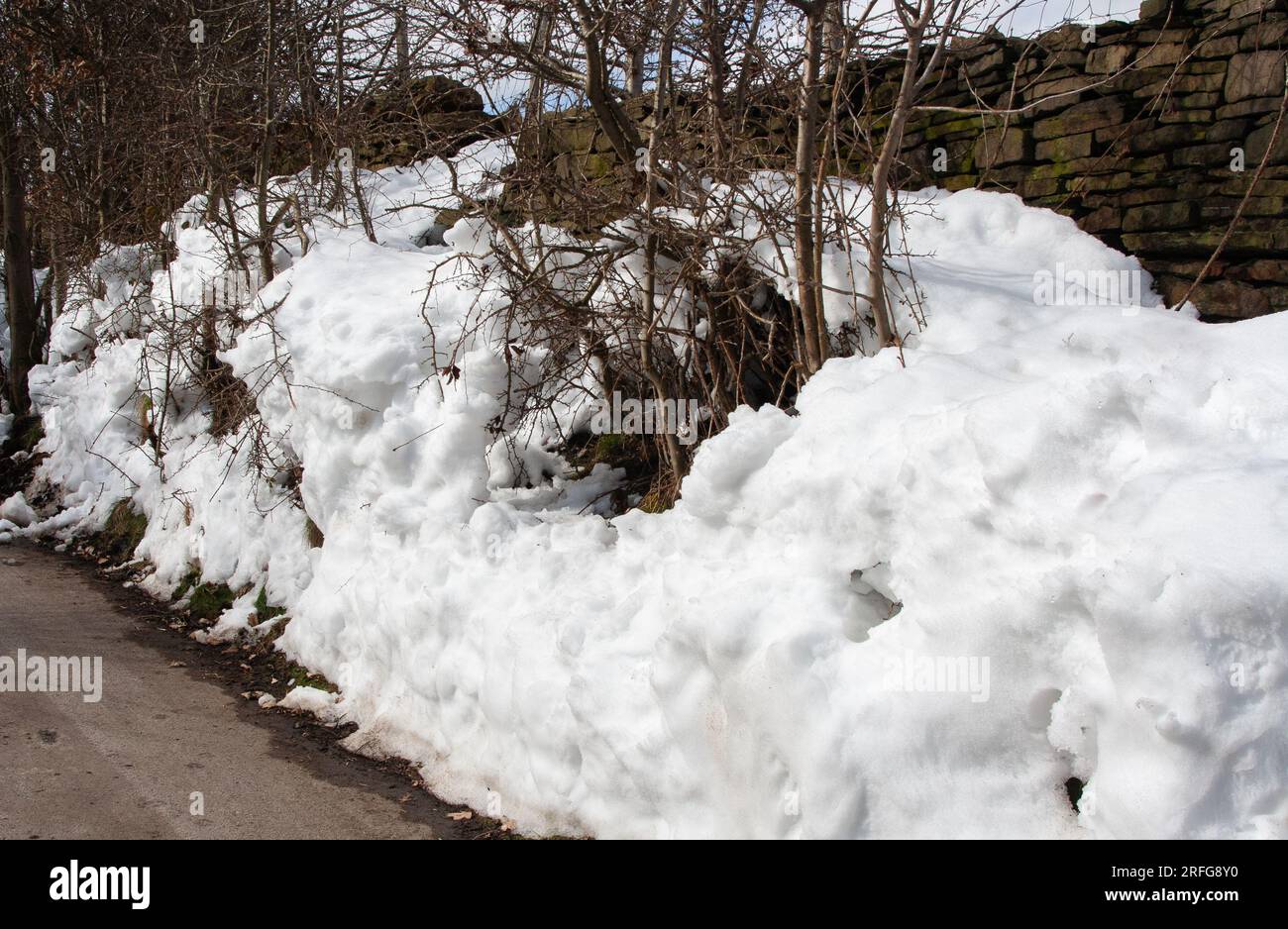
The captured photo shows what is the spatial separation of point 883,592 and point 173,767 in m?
3.56

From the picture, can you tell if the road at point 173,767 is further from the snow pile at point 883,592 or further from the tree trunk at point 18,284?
the tree trunk at point 18,284

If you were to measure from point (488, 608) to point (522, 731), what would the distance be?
761 mm

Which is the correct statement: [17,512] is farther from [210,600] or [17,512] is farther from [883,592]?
[883,592]

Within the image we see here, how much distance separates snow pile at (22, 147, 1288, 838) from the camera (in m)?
2.79

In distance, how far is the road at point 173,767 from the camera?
13.9 feet

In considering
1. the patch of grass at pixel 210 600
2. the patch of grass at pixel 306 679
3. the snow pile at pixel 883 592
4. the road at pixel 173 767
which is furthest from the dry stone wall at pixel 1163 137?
the patch of grass at pixel 210 600

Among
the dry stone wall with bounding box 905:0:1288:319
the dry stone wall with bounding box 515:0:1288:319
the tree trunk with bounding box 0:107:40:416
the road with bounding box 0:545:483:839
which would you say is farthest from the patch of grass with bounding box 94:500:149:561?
the dry stone wall with bounding box 905:0:1288:319

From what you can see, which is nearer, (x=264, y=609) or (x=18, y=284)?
(x=264, y=609)

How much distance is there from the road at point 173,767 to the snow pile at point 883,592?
13.4 inches

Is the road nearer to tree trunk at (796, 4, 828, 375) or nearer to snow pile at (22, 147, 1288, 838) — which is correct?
snow pile at (22, 147, 1288, 838)

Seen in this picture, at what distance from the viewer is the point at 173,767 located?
4.80 m

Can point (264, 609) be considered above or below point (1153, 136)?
below

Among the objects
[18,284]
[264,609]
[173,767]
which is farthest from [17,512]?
[173,767]

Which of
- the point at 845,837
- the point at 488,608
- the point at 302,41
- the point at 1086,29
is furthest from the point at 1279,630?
A: the point at 302,41
